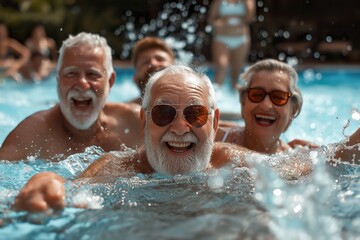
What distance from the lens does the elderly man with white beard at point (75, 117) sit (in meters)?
4.78

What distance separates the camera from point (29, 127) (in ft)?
15.9

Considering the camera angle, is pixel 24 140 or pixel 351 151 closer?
pixel 351 151

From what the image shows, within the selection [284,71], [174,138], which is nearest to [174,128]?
[174,138]

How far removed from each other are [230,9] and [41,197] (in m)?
7.19

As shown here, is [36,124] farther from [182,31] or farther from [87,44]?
[182,31]

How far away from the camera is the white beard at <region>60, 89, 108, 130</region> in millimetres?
4781

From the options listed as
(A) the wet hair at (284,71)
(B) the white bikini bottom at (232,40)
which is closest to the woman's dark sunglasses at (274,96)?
(A) the wet hair at (284,71)

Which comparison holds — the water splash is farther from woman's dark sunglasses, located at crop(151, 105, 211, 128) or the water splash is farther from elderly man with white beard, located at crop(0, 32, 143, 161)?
woman's dark sunglasses, located at crop(151, 105, 211, 128)

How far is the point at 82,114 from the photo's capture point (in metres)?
4.86

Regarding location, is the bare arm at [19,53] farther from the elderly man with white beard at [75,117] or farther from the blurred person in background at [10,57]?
the elderly man with white beard at [75,117]

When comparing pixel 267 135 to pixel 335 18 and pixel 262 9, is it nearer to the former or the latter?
pixel 262 9

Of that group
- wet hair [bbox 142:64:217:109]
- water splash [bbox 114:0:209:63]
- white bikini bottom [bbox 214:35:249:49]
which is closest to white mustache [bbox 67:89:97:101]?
wet hair [bbox 142:64:217:109]

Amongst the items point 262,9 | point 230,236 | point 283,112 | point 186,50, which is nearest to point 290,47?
point 262,9

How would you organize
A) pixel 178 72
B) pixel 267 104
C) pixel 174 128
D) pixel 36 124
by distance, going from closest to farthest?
pixel 174 128, pixel 178 72, pixel 267 104, pixel 36 124
